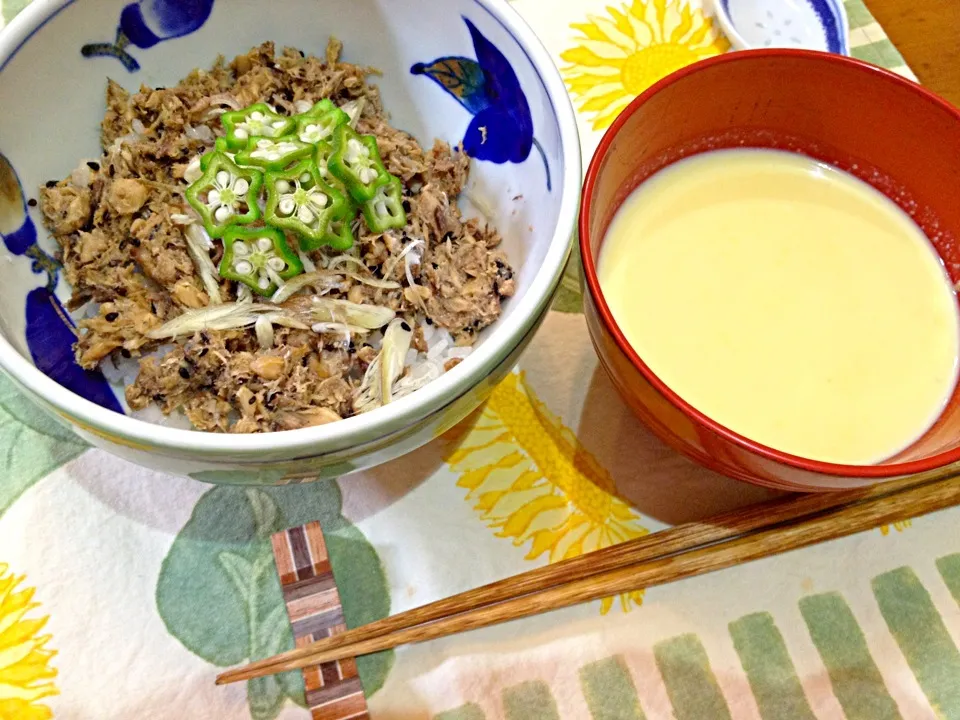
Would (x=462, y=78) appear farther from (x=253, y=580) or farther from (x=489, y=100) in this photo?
(x=253, y=580)

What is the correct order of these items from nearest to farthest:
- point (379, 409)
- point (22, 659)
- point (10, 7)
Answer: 1. point (379, 409)
2. point (22, 659)
3. point (10, 7)

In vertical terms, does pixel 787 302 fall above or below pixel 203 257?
below

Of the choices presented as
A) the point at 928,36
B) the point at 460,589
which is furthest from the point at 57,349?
the point at 928,36

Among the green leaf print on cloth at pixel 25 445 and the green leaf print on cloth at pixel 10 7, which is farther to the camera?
the green leaf print on cloth at pixel 10 7

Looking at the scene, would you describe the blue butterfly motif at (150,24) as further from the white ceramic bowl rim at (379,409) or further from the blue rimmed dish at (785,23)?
the blue rimmed dish at (785,23)

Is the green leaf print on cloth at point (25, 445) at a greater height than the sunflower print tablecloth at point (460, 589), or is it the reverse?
the green leaf print on cloth at point (25, 445)

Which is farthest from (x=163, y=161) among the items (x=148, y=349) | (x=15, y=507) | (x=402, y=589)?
(x=402, y=589)

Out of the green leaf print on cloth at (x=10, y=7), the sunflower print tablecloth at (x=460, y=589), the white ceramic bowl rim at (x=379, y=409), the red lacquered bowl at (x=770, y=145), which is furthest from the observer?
the green leaf print on cloth at (x=10, y=7)

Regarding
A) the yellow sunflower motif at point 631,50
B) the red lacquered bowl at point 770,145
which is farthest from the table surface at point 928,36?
the red lacquered bowl at point 770,145
